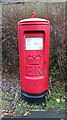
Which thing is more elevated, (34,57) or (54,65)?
(34,57)

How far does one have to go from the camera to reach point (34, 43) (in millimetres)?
2826

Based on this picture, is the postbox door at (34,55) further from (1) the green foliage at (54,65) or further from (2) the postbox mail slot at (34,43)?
(1) the green foliage at (54,65)

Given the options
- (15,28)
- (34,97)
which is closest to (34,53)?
(34,97)

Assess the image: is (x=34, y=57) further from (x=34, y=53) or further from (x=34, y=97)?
(x=34, y=97)

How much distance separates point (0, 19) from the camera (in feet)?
13.4

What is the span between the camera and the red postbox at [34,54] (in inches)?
107

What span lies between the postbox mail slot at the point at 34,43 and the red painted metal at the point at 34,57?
0.04 m

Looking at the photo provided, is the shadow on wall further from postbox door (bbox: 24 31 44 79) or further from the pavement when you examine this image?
the pavement

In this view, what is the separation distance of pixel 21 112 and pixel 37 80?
0.62 m

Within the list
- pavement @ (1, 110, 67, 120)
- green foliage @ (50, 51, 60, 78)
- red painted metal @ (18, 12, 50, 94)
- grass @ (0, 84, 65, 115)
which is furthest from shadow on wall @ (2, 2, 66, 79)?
pavement @ (1, 110, 67, 120)

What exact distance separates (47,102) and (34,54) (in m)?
0.98

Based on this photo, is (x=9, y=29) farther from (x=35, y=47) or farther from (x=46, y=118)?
(x=46, y=118)

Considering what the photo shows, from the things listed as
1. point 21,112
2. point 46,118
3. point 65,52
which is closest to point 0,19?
point 65,52

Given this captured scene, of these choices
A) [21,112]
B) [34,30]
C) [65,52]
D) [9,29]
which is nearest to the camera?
[34,30]
